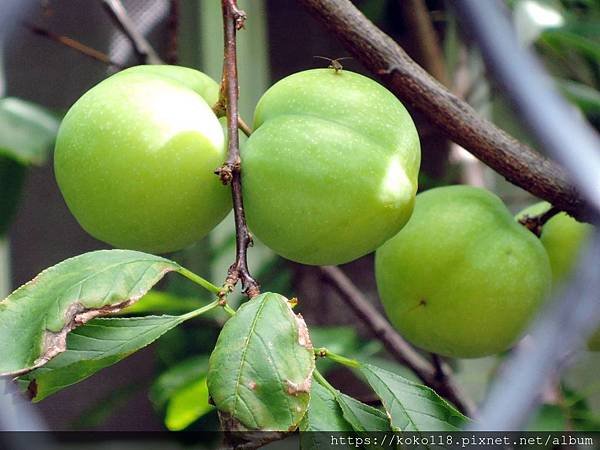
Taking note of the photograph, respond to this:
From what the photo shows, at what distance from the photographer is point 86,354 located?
51cm

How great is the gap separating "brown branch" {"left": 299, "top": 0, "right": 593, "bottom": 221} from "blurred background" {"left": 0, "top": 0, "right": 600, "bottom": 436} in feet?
2.08

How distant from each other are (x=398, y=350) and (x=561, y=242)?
352 mm

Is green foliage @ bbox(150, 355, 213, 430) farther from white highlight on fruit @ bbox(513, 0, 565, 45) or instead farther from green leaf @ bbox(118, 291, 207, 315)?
white highlight on fruit @ bbox(513, 0, 565, 45)

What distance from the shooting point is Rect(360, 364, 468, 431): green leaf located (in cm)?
55

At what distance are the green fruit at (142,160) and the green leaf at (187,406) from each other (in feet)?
1.59

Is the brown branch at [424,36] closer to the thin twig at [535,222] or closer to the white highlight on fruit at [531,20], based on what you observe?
the white highlight on fruit at [531,20]

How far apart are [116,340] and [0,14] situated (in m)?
0.22

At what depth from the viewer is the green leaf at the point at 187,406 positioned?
1048 mm

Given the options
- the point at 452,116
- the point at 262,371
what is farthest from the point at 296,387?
the point at 452,116

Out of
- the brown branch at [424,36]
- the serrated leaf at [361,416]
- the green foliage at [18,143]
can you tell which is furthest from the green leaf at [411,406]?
the brown branch at [424,36]

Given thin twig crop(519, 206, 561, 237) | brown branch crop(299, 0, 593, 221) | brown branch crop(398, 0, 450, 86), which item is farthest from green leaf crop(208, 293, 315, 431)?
brown branch crop(398, 0, 450, 86)

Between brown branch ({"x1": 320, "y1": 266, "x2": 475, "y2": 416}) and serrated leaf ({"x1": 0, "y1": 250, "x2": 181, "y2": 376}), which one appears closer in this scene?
serrated leaf ({"x1": 0, "y1": 250, "x2": 181, "y2": 376})

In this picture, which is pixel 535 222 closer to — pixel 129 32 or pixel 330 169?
pixel 330 169

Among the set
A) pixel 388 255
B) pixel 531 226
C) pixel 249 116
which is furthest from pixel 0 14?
pixel 249 116
